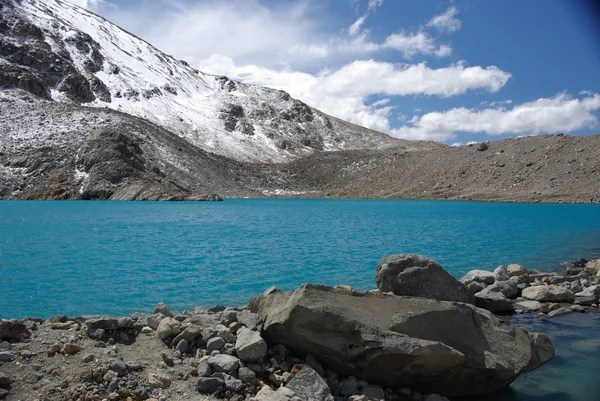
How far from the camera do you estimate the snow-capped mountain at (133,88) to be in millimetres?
132875

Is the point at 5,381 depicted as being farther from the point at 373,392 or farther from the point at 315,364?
the point at 373,392

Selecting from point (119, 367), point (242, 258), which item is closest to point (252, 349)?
point (119, 367)

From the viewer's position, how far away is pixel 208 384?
7.95m

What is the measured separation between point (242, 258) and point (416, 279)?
13.6 m

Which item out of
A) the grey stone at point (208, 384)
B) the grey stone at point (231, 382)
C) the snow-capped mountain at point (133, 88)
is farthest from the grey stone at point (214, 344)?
the snow-capped mountain at point (133, 88)

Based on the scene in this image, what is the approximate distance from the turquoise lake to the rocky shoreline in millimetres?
1264

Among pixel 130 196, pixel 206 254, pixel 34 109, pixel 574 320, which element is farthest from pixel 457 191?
pixel 34 109

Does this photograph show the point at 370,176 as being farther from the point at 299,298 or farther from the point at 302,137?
the point at 299,298

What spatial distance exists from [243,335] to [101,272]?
14.0m

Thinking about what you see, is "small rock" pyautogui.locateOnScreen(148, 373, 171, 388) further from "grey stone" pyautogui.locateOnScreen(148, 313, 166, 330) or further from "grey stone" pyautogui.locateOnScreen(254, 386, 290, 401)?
"grey stone" pyautogui.locateOnScreen(148, 313, 166, 330)

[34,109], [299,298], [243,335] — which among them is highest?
[34,109]

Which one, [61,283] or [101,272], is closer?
[61,283]

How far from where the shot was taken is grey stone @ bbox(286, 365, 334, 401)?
788 cm

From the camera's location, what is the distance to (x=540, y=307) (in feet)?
49.6
